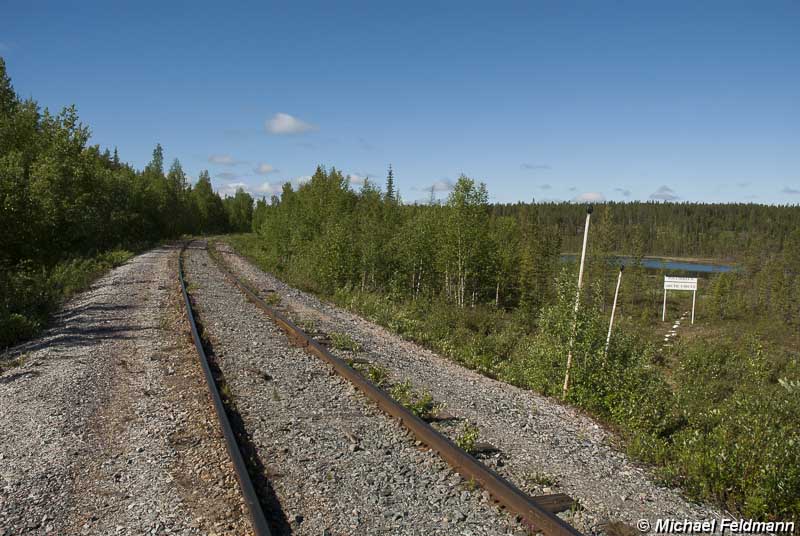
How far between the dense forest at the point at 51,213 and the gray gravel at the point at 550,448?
8865 mm

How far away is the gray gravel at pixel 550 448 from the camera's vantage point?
4.63 meters

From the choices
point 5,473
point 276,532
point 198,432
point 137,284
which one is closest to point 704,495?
point 276,532

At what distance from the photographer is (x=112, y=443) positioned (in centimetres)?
568

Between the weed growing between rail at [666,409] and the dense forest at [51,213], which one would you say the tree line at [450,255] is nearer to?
the weed growing between rail at [666,409]

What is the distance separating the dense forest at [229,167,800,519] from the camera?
5.46m

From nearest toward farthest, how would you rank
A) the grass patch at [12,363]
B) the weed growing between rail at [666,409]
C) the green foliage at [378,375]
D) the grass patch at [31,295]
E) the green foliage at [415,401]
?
the weed growing between rail at [666,409] → the green foliage at [415,401] → the green foliage at [378,375] → the grass patch at [12,363] → the grass patch at [31,295]

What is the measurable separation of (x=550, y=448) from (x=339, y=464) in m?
2.32

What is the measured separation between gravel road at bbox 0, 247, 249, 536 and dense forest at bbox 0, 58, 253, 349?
12.5 ft

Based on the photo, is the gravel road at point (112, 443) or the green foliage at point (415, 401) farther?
the green foliage at point (415, 401)

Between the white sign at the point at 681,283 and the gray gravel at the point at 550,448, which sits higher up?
the white sign at the point at 681,283

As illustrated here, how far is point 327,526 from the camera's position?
13.5 ft

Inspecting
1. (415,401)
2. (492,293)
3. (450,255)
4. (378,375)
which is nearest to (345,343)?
(378,375)

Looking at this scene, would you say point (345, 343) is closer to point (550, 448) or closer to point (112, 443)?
point (112, 443)

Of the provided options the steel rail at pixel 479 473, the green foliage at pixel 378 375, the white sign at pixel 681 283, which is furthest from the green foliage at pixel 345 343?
the white sign at pixel 681 283
